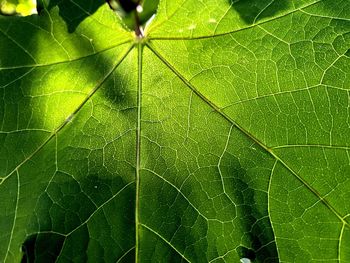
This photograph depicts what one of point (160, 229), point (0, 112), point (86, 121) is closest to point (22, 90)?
point (0, 112)

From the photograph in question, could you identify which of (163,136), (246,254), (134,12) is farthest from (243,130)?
(134,12)

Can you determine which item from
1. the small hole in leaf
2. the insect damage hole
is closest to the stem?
the insect damage hole

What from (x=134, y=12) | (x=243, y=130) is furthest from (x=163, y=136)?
(x=134, y=12)

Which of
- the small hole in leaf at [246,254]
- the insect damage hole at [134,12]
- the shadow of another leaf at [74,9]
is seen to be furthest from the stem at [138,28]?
the small hole in leaf at [246,254]

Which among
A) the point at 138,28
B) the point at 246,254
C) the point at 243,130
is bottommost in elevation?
the point at 246,254

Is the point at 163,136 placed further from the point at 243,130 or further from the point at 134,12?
the point at 134,12

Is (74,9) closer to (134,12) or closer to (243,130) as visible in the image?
(134,12)

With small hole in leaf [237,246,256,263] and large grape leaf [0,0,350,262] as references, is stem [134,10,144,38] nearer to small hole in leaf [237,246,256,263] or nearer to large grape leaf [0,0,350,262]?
large grape leaf [0,0,350,262]

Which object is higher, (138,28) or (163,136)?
(138,28)

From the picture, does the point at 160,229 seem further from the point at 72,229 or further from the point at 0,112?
the point at 0,112
